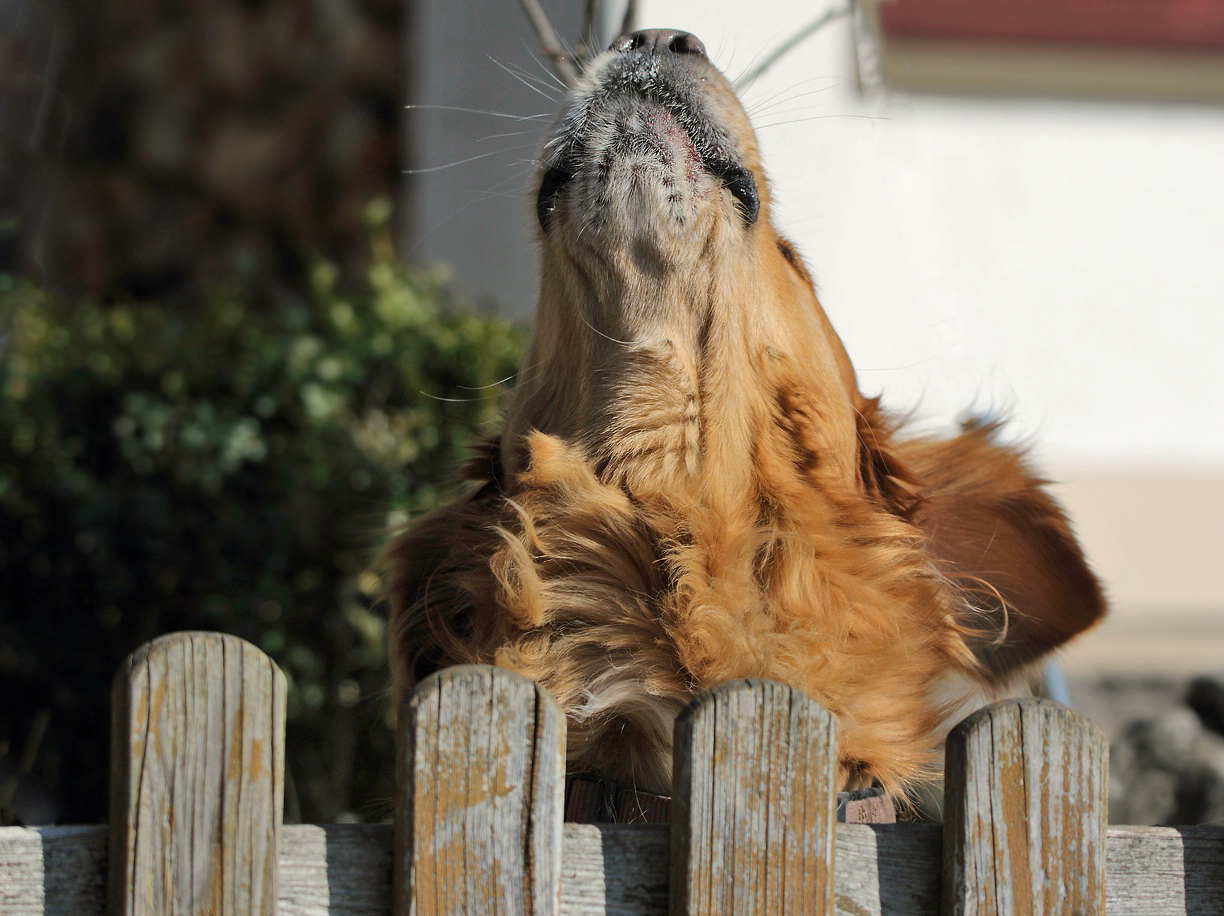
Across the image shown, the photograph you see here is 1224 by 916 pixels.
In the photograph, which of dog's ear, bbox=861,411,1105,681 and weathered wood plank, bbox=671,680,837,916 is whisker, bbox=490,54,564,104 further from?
weathered wood plank, bbox=671,680,837,916

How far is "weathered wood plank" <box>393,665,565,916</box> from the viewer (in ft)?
4.69

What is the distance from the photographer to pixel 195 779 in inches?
55.4

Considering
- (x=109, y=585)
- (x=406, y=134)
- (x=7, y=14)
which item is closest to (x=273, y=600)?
(x=109, y=585)

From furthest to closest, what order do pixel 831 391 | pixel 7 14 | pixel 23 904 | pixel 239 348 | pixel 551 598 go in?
1. pixel 7 14
2. pixel 239 348
3. pixel 831 391
4. pixel 551 598
5. pixel 23 904

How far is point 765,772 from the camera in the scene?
1473 millimetres

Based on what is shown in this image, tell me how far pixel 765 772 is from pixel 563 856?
284 mm

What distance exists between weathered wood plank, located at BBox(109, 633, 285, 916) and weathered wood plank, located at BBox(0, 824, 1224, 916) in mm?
54

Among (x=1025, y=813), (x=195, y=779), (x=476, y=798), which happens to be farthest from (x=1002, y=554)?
(x=195, y=779)

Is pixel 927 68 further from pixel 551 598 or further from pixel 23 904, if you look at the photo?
pixel 23 904

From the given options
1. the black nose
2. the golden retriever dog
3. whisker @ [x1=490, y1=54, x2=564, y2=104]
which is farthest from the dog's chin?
whisker @ [x1=490, y1=54, x2=564, y2=104]

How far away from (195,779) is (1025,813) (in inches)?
41.8

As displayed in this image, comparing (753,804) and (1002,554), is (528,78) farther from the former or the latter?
(753,804)

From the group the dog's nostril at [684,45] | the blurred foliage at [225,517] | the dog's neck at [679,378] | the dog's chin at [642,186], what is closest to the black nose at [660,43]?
the dog's nostril at [684,45]

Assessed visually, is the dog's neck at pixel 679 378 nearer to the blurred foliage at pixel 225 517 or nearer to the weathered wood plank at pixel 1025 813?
the weathered wood plank at pixel 1025 813
